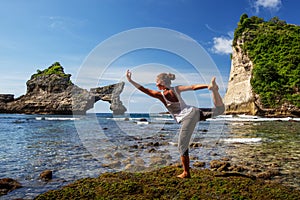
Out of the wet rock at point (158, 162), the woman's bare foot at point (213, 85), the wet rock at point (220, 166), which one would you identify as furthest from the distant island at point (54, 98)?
the woman's bare foot at point (213, 85)

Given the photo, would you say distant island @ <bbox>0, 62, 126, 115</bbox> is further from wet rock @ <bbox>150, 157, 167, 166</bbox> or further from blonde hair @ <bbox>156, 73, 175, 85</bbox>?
blonde hair @ <bbox>156, 73, 175, 85</bbox>

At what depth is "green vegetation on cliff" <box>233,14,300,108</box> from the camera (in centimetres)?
5778

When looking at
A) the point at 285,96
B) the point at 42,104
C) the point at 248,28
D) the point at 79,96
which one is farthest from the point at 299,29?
the point at 42,104

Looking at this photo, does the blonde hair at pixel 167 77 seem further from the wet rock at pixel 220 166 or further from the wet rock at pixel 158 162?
the wet rock at pixel 158 162

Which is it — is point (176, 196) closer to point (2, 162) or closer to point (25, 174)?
point (25, 174)

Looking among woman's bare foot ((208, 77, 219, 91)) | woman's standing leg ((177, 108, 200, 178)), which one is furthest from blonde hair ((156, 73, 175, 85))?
woman's bare foot ((208, 77, 219, 91))

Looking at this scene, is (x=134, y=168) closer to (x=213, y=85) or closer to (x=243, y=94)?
(x=213, y=85)

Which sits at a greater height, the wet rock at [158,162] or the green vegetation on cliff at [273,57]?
the green vegetation on cliff at [273,57]

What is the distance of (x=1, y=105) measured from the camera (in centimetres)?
9175

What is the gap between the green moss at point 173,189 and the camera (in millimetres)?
5336

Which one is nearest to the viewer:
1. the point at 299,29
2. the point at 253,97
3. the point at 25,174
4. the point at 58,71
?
the point at 25,174

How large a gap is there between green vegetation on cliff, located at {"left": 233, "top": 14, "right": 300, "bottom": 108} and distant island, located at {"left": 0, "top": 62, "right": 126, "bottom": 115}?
46.9 m

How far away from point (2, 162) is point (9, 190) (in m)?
4.60

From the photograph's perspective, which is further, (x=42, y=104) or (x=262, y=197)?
(x=42, y=104)
